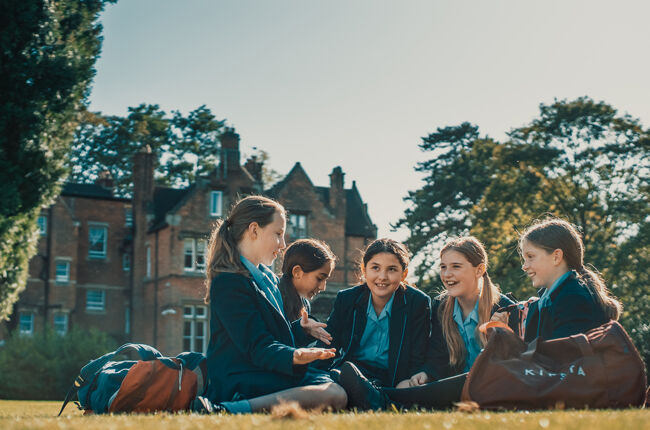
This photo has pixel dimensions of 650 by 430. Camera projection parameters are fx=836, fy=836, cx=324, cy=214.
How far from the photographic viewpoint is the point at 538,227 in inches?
313

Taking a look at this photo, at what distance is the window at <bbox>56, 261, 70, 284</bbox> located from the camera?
47094 millimetres

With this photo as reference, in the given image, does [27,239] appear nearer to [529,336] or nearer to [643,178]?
[529,336]

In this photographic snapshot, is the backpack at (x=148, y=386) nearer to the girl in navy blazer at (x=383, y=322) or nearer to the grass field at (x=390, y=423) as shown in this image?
the girl in navy blazer at (x=383, y=322)

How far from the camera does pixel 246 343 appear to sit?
20.6 ft

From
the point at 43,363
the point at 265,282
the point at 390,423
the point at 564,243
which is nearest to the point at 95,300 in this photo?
the point at 43,363

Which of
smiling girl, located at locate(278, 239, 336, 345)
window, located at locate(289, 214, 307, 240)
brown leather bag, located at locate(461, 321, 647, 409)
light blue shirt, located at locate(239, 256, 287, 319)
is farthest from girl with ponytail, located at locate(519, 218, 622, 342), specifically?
window, located at locate(289, 214, 307, 240)

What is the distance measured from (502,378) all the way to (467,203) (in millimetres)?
47147

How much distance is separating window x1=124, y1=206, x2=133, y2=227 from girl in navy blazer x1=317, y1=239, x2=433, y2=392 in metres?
43.9

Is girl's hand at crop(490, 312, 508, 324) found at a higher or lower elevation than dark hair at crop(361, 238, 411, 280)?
lower

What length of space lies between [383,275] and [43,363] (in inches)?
→ 1137

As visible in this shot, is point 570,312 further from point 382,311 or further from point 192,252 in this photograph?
point 192,252

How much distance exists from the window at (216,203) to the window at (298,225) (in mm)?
3994

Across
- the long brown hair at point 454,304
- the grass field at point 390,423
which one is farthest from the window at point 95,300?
the grass field at point 390,423

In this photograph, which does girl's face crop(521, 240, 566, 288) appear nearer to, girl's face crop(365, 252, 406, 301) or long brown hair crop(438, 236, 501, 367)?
long brown hair crop(438, 236, 501, 367)
